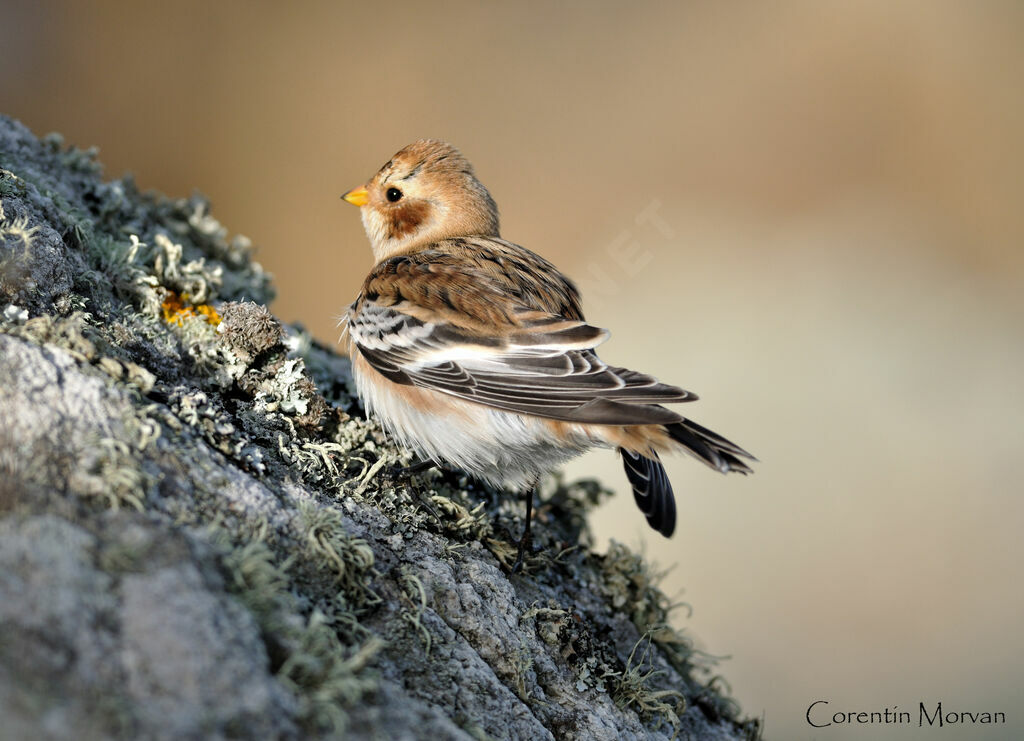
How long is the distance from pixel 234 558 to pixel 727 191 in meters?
10.5

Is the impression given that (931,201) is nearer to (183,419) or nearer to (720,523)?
(720,523)

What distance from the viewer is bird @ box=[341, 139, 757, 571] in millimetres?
3660

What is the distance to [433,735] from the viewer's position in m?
2.43

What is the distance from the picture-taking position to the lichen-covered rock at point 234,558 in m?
2.00

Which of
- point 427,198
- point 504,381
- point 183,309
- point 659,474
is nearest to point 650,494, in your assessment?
point 659,474

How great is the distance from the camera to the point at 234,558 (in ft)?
7.82

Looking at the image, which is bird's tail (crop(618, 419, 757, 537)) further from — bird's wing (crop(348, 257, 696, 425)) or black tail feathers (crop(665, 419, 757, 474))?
bird's wing (crop(348, 257, 696, 425))

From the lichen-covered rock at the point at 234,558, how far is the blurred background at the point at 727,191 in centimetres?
422

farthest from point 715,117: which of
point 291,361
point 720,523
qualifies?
point 291,361

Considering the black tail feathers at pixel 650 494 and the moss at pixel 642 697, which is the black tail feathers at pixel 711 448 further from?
the moss at pixel 642 697

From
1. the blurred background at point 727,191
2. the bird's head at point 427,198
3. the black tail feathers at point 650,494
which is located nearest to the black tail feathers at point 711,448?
the black tail feathers at point 650,494

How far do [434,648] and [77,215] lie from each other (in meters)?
2.87

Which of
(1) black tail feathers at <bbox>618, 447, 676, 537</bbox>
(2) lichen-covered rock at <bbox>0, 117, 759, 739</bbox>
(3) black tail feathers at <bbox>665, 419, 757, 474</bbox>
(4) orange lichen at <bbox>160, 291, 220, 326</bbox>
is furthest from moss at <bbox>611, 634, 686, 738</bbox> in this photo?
(4) orange lichen at <bbox>160, 291, 220, 326</bbox>

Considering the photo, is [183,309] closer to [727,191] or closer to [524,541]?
[524,541]
